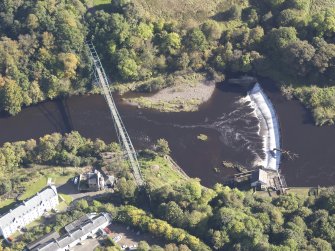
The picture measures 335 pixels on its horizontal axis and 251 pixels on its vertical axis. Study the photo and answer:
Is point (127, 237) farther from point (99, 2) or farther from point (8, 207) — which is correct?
point (99, 2)

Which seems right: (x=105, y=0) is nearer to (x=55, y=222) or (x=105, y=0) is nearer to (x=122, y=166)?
(x=122, y=166)

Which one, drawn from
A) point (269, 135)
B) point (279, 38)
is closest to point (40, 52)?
point (269, 135)

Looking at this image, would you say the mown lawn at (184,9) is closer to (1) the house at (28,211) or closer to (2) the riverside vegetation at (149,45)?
(2) the riverside vegetation at (149,45)

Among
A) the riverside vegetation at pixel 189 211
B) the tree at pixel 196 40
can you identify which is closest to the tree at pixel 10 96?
the riverside vegetation at pixel 189 211

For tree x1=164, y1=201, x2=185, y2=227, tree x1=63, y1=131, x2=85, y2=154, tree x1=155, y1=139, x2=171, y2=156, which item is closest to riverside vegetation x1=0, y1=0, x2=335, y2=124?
tree x1=63, y1=131, x2=85, y2=154

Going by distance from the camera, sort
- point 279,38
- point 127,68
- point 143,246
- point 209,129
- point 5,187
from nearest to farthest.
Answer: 1. point 143,246
2. point 5,187
3. point 209,129
4. point 127,68
5. point 279,38

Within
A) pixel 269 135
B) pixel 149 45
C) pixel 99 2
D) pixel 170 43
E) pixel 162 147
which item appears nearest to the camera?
pixel 162 147

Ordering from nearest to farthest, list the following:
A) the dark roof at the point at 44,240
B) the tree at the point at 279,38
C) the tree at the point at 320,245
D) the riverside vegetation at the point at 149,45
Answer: the tree at the point at 320,245, the dark roof at the point at 44,240, the riverside vegetation at the point at 149,45, the tree at the point at 279,38

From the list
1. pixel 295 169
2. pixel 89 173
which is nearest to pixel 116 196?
pixel 89 173

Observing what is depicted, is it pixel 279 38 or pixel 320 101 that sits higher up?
pixel 279 38
